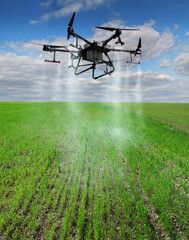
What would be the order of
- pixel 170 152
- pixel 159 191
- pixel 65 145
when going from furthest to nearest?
pixel 65 145, pixel 170 152, pixel 159 191

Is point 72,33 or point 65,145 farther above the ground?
point 72,33

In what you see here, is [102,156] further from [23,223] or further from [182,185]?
[23,223]

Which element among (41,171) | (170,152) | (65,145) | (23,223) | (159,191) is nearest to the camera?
(23,223)

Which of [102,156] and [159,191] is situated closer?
[159,191]

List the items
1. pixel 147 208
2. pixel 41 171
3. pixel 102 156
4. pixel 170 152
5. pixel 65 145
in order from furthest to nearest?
pixel 65 145 < pixel 170 152 < pixel 102 156 < pixel 41 171 < pixel 147 208

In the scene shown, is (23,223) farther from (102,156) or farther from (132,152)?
(132,152)

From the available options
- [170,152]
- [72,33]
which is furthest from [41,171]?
[72,33]

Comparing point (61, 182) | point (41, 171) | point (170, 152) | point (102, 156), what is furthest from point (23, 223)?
point (170, 152)

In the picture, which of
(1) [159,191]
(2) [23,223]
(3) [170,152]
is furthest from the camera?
(3) [170,152]

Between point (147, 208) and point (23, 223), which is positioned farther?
point (147, 208)
